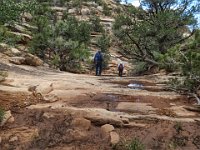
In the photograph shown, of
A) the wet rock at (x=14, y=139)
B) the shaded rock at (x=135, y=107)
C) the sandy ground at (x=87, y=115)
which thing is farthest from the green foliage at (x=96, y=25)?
the wet rock at (x=14, y=139)

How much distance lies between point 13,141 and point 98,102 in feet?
11.5

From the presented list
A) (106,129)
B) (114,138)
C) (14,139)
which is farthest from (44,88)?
(114,138)

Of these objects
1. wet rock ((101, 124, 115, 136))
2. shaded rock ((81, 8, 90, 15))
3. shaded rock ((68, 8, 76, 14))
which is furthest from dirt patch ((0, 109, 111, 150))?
shaded rock ((81, 8, 90, 15))

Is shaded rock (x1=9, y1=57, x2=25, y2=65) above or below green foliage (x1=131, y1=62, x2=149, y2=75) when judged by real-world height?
above

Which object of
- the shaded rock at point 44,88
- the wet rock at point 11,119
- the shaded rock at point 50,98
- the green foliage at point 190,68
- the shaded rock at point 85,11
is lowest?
the wet rock at point 11,119

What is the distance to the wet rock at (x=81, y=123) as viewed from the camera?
881cm

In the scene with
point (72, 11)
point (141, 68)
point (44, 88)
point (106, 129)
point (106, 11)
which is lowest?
point (141, 68)

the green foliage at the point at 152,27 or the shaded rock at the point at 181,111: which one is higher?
the green foliage at the point at 152,27

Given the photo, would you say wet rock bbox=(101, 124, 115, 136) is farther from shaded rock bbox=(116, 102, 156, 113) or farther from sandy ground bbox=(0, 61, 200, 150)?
shaded rock bbox=(116, 102, 156, 113)

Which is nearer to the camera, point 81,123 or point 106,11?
point 81,123

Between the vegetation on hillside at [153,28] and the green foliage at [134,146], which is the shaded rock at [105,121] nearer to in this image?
the green foliage at [134,146]

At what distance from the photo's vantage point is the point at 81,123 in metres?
8.89

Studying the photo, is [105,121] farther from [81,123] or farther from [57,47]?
[57,47]

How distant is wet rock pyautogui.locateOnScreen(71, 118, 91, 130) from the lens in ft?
28.9
